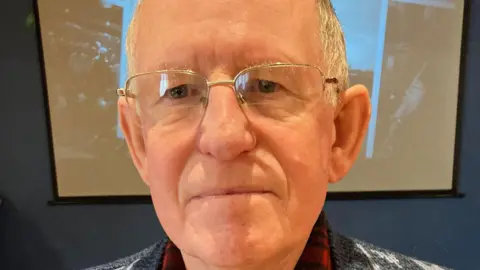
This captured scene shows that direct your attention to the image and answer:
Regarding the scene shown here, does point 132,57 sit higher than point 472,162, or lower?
higher

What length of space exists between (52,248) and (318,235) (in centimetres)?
154

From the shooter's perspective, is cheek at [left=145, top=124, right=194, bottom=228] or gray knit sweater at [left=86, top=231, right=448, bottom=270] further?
gray knit sweater at [left=86, top=231, right=448, bottom=270]

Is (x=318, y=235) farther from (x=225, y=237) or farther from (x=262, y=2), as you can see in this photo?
(x=262, y=2)

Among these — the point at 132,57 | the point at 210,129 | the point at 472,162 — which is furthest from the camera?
the point at 472,162

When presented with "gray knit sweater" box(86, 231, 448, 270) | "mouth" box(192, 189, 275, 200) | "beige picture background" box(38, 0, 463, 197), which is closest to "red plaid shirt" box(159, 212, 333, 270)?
"gray knit sweater" box(86, 231, 448, 270)

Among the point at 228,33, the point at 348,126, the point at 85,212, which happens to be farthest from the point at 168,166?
the point at 85,212

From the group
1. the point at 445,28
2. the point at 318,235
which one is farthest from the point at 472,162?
the point at 318,235

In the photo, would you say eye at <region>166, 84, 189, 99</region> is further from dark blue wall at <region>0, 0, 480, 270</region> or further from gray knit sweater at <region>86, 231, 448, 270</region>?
dark blue wall at <region>0, 0, 480, 270</region>

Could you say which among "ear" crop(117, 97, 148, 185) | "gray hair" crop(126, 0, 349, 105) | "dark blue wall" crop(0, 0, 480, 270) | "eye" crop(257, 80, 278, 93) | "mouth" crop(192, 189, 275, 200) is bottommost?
"dark blue wall" crop(0, 0, 480, 270)

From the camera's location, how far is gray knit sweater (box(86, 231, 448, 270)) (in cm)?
94

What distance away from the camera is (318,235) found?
955 millimetres

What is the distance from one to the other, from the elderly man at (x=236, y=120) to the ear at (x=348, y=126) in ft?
0.12

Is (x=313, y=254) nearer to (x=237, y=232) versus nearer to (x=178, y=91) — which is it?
(x=237, y=232)

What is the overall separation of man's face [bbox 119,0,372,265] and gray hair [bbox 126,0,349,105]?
0.03 meters
